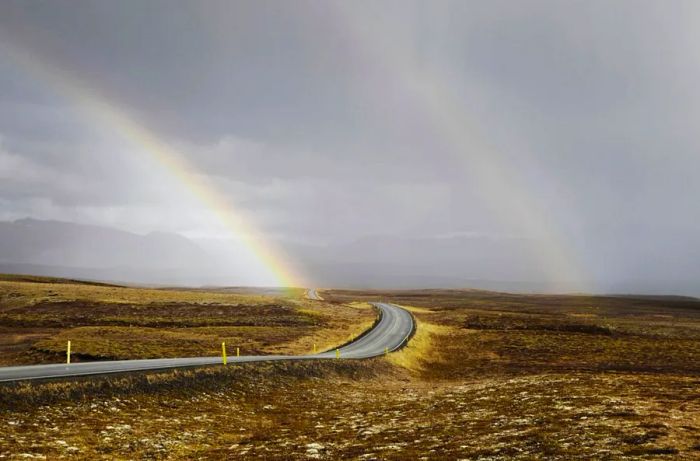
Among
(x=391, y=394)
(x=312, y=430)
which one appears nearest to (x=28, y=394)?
(x=312, y=430)

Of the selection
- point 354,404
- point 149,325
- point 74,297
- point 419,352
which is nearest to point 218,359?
point 354,404

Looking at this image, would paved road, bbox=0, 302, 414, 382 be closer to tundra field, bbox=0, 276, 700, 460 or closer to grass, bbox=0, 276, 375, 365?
tundra field, bbox=0, 276, 700, 460

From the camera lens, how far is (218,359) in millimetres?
34500

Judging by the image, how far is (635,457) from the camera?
10.6 meters

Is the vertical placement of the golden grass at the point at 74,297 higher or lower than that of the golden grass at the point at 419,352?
higher

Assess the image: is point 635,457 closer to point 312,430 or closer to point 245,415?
point 312,430

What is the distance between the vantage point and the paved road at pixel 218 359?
79.8 feet

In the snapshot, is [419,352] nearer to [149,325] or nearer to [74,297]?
[149,325]

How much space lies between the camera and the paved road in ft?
79.8

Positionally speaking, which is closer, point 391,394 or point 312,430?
point 312,430

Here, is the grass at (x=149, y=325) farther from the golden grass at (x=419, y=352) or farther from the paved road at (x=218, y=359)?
the golden grass at (x=419, y=352)

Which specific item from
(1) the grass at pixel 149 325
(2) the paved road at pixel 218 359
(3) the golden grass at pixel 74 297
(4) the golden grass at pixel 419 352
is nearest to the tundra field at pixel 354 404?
(4) the golden grass at pixel 419 352

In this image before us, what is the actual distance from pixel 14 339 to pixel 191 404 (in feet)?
136

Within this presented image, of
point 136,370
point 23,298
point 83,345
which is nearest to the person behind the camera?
point 136,370
